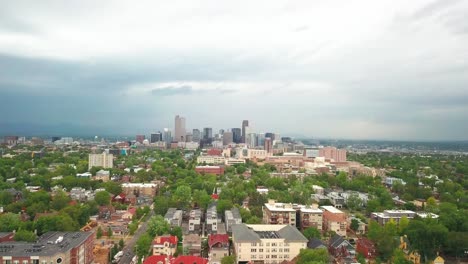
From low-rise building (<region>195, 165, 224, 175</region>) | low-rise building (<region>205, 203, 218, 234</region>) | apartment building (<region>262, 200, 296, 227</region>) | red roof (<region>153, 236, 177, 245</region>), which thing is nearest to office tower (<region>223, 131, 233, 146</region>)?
low-rise building (<region>195, 165, 224, 175</region>)

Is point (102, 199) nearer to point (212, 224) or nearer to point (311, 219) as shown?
point (212, 224)

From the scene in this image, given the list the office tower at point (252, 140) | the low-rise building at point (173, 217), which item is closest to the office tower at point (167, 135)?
the office tower at point (252, 140)

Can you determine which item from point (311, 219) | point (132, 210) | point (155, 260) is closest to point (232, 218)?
point (311, 219)

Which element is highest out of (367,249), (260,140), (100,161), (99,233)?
(260,140)

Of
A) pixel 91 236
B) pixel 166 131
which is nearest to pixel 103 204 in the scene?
pixel 91 236

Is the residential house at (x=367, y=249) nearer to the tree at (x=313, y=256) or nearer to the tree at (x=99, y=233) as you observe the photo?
the tree at (x=313, y=256)

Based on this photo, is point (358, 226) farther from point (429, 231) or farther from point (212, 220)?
point (212, 220)

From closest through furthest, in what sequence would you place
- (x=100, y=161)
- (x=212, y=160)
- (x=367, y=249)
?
(x=367, y=249)
(x=100, y=161)
(x=212, y=160)
